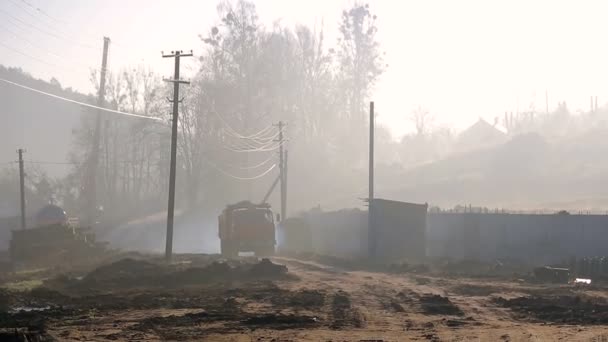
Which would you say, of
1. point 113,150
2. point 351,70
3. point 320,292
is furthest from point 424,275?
point 113,150

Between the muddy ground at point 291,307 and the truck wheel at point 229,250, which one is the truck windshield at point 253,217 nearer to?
the truck wheel at point 229,250

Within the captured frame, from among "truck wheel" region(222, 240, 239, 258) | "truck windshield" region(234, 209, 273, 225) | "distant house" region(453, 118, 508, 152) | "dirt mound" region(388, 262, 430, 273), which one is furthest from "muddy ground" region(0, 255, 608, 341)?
"distant house" region(453, 118, 508, 152)

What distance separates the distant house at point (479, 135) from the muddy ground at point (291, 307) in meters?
90.1

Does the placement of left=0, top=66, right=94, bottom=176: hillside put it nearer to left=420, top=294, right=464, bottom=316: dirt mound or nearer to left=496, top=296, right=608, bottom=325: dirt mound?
left=420, top=294, right=464, bottom=316: dirt mound

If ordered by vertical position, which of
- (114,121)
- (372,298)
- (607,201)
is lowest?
(372,298)

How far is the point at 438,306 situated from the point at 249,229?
2478cm

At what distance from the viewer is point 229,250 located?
4656 cm

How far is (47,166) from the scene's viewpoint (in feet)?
506

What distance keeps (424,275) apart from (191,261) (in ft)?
40.5

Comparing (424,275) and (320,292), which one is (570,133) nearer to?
(424,275)

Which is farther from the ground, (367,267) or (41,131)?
(41,131)

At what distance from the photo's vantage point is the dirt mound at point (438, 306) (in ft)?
68.3

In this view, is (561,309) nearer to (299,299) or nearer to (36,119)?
(299,299)

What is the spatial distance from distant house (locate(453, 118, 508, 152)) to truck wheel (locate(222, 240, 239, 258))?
250ft
